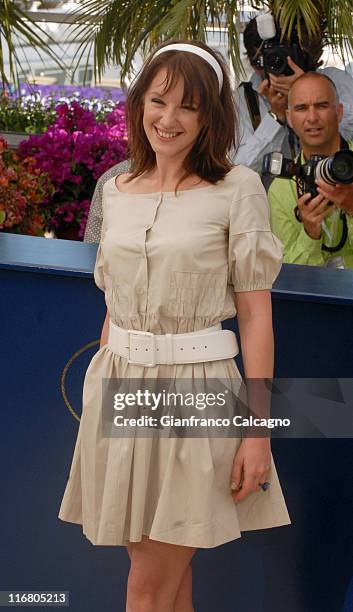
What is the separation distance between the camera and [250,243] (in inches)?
79.5

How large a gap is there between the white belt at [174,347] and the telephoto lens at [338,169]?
3.48ft

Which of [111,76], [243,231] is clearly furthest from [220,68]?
[111,76]

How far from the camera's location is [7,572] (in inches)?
109

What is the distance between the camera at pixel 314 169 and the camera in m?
3.00

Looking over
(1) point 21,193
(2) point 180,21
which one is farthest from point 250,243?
(2) point 180,21

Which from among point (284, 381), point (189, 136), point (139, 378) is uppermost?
point (189, 136)

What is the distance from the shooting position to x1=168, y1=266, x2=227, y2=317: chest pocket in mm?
2045

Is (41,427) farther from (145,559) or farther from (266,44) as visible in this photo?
(266,44)

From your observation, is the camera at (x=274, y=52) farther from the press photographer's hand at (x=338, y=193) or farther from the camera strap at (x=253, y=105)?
the press photographer's hand at (x=338, y=193)

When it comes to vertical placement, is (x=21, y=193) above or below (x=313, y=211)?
below

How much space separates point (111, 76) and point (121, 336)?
17.0 m

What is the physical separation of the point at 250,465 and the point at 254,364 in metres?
0.21

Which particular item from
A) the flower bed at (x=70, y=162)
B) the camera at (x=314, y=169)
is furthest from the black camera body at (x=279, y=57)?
the flower bed at (x=70, y=162)

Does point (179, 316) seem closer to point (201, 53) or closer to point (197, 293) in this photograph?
point (197, 293)
